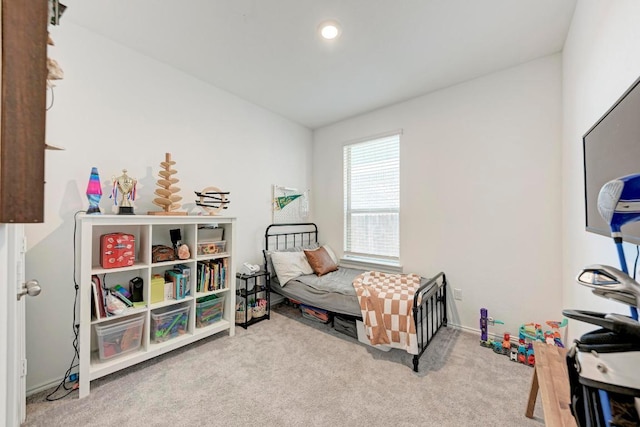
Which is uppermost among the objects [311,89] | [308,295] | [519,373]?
[311,89]

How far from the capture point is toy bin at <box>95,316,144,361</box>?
1814 mm

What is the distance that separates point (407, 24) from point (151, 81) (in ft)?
7.57

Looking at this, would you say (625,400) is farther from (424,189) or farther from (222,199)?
(222,199)

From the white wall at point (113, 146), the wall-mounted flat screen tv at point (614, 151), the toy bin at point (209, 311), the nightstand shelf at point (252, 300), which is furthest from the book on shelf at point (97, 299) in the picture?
Answer: the wall-mounted flat screen tv at point (614, 151)

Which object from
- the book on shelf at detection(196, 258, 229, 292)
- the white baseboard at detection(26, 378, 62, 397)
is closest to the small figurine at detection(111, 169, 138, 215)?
the book on shelf at detection(196, 258, 229, 292)

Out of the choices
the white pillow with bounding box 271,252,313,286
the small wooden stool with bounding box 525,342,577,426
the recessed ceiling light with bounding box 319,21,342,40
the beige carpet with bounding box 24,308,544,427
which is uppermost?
the recessed ceiling light with bounding box 319,21,342,40

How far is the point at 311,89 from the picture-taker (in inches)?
111

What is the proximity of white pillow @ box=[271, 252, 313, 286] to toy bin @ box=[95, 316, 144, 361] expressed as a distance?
1418 mm

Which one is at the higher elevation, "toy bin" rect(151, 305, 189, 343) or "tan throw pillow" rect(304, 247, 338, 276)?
"tan throw pillow" rect(304, 247, 338, 276)

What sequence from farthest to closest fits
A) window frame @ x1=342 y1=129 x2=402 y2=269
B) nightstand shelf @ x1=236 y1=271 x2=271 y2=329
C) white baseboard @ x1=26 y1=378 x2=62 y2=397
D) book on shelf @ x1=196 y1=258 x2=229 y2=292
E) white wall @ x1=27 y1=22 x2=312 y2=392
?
1. window frame @ x1=342 y1=129 x2=402 y2=269
2. nightstand shelf @ x1=236 y1=271 x2=271 y2=329
3. book on shelf @ x1=196 y1=258 x2=229 y2=292
4. white wall @ x1=27 y1=22 x2=312 y2=392
5. white baseboard @ x1=26 y1=378 x2=62 y2=397

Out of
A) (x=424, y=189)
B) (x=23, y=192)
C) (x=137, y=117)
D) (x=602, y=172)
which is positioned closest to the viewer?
(x=23, y=192)

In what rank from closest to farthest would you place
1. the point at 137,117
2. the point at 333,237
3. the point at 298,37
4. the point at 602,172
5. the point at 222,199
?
the point at 602,172, the point at 298,37, the point at 137,117, the point at 222,199, the point at 333,237

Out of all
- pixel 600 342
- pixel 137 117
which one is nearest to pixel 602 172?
pixel 600 342

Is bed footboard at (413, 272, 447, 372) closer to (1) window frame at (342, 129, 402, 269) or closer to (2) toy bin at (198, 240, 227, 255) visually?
(1) window frame at (342, 129, 402, 269)
